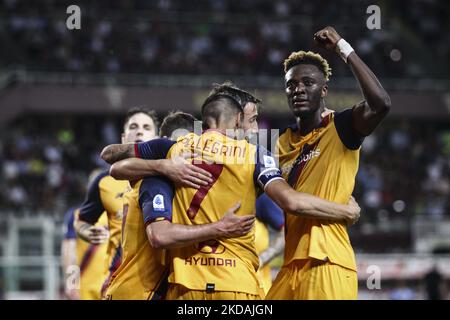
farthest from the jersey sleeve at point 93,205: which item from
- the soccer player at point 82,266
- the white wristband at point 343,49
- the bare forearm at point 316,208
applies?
the white wristband at point 343,49

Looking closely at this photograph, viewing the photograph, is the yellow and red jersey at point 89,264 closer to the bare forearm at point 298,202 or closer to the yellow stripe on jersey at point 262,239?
the yellow stripe on jersey at point 262,239

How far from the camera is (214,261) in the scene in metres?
6.05

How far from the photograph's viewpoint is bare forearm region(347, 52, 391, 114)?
5.95 metres

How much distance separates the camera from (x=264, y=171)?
607 centimetres

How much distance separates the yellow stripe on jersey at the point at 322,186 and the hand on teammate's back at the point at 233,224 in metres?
0.52

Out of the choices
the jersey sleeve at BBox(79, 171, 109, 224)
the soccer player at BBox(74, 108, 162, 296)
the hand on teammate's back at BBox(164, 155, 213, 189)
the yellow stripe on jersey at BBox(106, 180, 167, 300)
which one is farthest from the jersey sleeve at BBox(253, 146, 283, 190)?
the jersey sleeve at BBox(79, 171, 109, 224)

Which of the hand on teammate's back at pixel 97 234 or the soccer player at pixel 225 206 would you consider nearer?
the soccer player at pixel 225 206

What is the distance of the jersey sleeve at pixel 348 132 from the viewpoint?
632cm

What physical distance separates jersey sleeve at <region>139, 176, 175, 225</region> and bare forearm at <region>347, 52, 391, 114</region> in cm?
149

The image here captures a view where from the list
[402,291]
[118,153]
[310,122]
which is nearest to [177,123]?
[118,153]

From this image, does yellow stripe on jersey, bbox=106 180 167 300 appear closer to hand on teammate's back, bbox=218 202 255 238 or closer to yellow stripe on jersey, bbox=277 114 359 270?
hand on teammate's back, bbox=218 202 255 238
